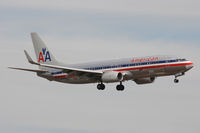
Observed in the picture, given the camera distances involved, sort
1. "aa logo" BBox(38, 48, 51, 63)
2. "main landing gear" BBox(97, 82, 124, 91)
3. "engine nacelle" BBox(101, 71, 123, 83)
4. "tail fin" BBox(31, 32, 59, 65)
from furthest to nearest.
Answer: "aa logo" BBox(38, 48, 51, 63)
"tail fin" BBox(31, 32, 59, 65)
"main landing gear" BBox(97, 82, 124, 91)
"engine nacelle" BBox(101, 71, 123, 83)

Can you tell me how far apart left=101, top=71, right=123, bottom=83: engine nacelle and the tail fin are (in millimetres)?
13288

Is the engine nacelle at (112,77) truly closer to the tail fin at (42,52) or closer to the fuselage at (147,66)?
the fuselage at (147,66)

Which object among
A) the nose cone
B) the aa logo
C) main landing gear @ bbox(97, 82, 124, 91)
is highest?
the aa logo

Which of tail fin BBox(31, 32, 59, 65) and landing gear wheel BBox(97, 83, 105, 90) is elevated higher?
tail fin BBox(31, 32, 59, 65)

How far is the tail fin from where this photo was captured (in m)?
82.8

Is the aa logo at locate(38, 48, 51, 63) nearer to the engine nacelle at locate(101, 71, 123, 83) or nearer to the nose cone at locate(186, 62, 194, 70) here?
the engine nacelle at locate(101, 71, 123, 83)

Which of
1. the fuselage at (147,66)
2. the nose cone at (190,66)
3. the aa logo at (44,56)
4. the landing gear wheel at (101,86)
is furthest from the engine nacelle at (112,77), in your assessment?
the aa logo at (44,56)

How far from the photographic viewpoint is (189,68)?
6962 cm

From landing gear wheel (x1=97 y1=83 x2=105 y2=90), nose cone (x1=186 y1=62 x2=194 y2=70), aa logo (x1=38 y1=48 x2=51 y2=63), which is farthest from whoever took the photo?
aa logo (x1=38 y1=48 x2=51 y2=63)

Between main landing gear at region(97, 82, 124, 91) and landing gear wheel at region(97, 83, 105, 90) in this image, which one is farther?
landing gear wheel at region(97, 83, 105, 90)

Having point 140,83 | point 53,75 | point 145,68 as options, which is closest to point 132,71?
point 145,68

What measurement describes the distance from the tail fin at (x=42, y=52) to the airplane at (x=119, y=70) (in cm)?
304

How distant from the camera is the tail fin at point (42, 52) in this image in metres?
82.8

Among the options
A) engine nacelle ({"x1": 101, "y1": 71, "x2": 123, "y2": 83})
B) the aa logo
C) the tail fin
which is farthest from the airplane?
the aa logo
